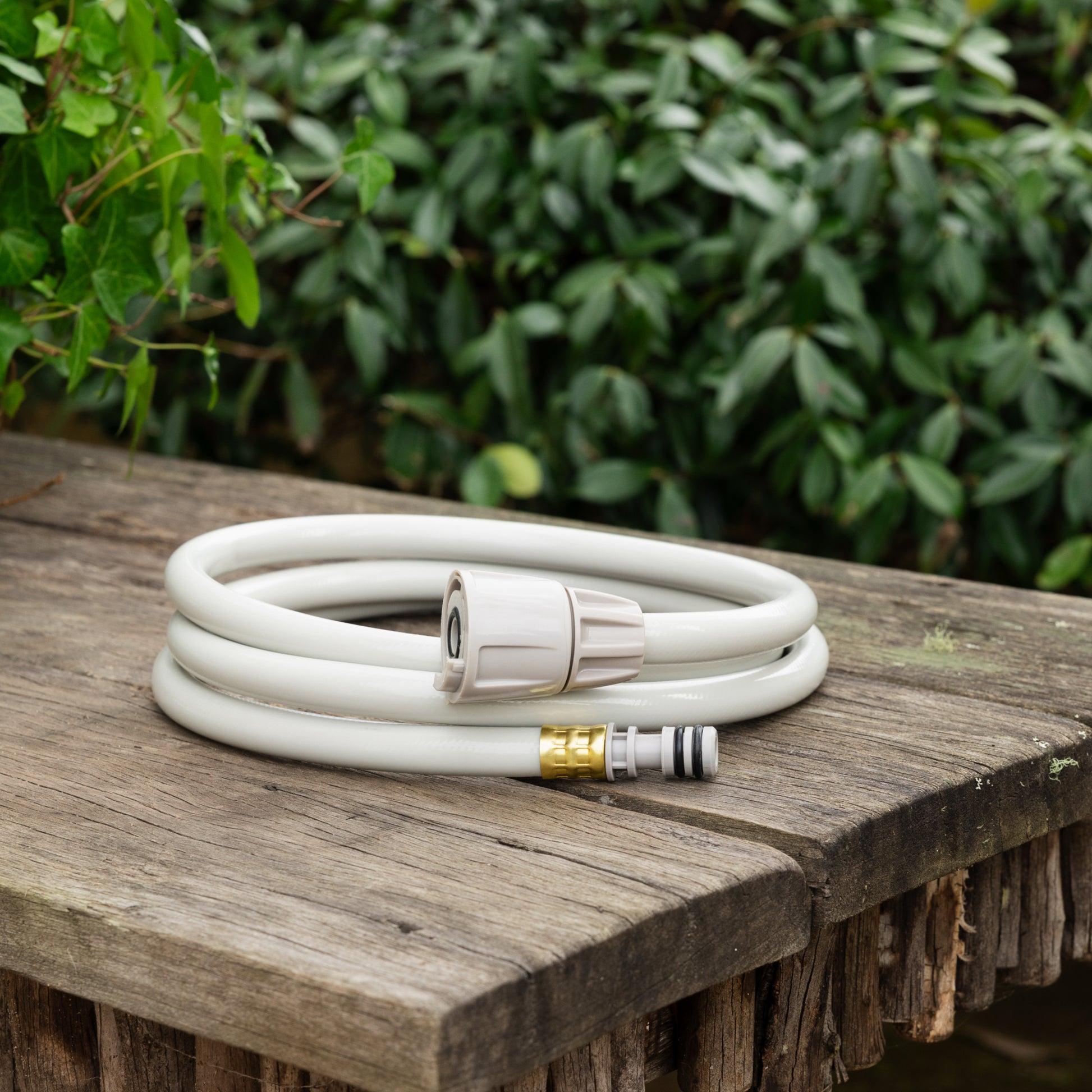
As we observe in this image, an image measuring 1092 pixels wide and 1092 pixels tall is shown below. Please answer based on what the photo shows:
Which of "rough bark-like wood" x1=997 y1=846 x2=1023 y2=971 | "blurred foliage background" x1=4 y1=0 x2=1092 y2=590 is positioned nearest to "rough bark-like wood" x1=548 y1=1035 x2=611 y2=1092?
"rough bark-like wood" x1=997 y1=846 x2=1023 y2=971

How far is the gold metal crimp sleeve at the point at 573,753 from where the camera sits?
1.95 feet

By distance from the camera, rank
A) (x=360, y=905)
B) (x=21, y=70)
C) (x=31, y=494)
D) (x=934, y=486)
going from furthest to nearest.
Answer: (x=934, y=486) < (x=31, y=494) < (x=21, y=70) < (x=360, y=905)

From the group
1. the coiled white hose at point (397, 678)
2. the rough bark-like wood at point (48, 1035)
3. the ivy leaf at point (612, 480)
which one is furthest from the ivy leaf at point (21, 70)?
the ivy leaf at point (612, 480)

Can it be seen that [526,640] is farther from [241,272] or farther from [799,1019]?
[241,272]

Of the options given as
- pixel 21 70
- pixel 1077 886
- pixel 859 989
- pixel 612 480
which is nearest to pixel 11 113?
pixel 21 70

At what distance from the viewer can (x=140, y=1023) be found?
583 mm

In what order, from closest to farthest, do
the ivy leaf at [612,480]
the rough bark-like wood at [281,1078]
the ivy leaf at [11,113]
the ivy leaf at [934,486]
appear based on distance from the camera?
the rough bark-like wood at [281,1078]
the ivy leaf at [11,113]
the ivy leaf at [934,486]
the ivy leaf at [612,480]

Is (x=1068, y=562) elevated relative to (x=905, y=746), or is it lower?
lower

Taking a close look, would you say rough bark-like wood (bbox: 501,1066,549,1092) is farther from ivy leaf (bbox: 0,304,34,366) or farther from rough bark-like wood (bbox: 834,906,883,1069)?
ivy leaf (bbox: 0,304,34,366)

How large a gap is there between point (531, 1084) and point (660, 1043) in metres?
0.12

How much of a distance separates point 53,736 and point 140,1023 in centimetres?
16

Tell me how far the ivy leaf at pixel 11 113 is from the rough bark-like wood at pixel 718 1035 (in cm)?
66

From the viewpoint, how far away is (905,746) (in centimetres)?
66

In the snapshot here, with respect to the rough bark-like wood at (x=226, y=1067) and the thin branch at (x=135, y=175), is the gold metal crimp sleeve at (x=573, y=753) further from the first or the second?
the thin branch at (x=135, y=175)
